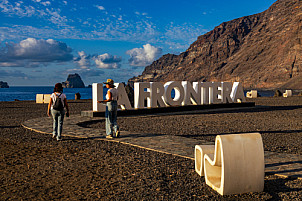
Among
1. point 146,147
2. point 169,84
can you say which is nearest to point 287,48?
point 169,84

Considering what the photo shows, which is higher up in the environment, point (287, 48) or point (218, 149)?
point (287, 48)

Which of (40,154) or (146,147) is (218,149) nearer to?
(146,147)

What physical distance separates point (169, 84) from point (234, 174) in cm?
1343

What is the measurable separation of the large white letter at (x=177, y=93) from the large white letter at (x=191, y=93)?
0.52 m

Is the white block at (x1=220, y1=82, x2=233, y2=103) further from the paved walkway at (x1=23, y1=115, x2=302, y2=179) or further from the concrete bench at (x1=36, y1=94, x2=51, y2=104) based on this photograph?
the concrete bench at (x1=36, y1=94, x2=51, y2=104)

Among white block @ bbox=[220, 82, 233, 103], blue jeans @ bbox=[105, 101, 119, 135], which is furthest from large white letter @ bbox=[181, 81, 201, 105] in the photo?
blue jeans @ bbox=[105, 101, 119, 135]

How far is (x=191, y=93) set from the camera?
1864 centimetres

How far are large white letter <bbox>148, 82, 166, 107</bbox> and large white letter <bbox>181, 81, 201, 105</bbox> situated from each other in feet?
6.18

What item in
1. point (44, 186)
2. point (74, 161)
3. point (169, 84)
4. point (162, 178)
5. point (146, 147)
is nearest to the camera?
point (44, 186)

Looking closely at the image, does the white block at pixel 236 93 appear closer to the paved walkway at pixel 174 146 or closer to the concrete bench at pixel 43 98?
the paved walkway at pixel 174 146

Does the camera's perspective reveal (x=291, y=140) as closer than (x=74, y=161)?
No

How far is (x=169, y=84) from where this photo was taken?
682 inches

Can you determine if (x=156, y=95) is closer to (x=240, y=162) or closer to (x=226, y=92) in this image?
(x=226, y=92)

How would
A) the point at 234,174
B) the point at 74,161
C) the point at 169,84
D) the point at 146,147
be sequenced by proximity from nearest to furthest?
the point at 234,174
the point at 74,161
the point at 146,147
the point at 169,84
